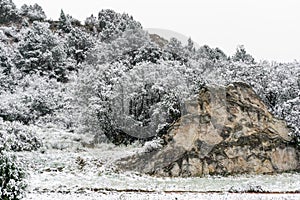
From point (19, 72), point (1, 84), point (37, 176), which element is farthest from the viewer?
point (19, 72)

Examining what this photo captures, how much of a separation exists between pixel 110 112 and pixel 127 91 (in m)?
1.72

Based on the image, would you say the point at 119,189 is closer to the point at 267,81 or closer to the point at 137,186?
the point at 137,186

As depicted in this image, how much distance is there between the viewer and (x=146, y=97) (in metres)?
29.0

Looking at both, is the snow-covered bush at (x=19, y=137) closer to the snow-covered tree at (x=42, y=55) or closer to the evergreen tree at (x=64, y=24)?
the snow-covered tree at (x=42, y=55)

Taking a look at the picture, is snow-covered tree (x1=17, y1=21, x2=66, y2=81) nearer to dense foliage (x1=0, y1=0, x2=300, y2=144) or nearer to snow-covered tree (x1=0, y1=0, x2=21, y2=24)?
dense foliage (x1=0, y1=0, x2=300, y2=144)

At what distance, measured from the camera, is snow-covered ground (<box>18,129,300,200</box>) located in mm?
16781

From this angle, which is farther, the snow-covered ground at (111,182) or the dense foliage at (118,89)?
the dense foliage at (118,89)

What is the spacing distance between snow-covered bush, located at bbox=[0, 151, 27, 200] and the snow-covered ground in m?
2.97

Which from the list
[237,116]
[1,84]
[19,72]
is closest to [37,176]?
[237,116]

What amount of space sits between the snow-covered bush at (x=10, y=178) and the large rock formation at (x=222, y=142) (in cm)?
980

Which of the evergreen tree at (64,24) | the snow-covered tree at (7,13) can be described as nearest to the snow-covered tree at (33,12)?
the snow-covered tree at (7,13)

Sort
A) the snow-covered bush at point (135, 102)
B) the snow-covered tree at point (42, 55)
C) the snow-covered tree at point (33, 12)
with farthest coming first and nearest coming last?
the snow-covered tree at point (33, 12) < the snow-covered tree at point (42, 55) < the snow-covered bush at point (135, 102)

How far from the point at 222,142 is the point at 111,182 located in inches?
272

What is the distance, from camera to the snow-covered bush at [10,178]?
1279cm
